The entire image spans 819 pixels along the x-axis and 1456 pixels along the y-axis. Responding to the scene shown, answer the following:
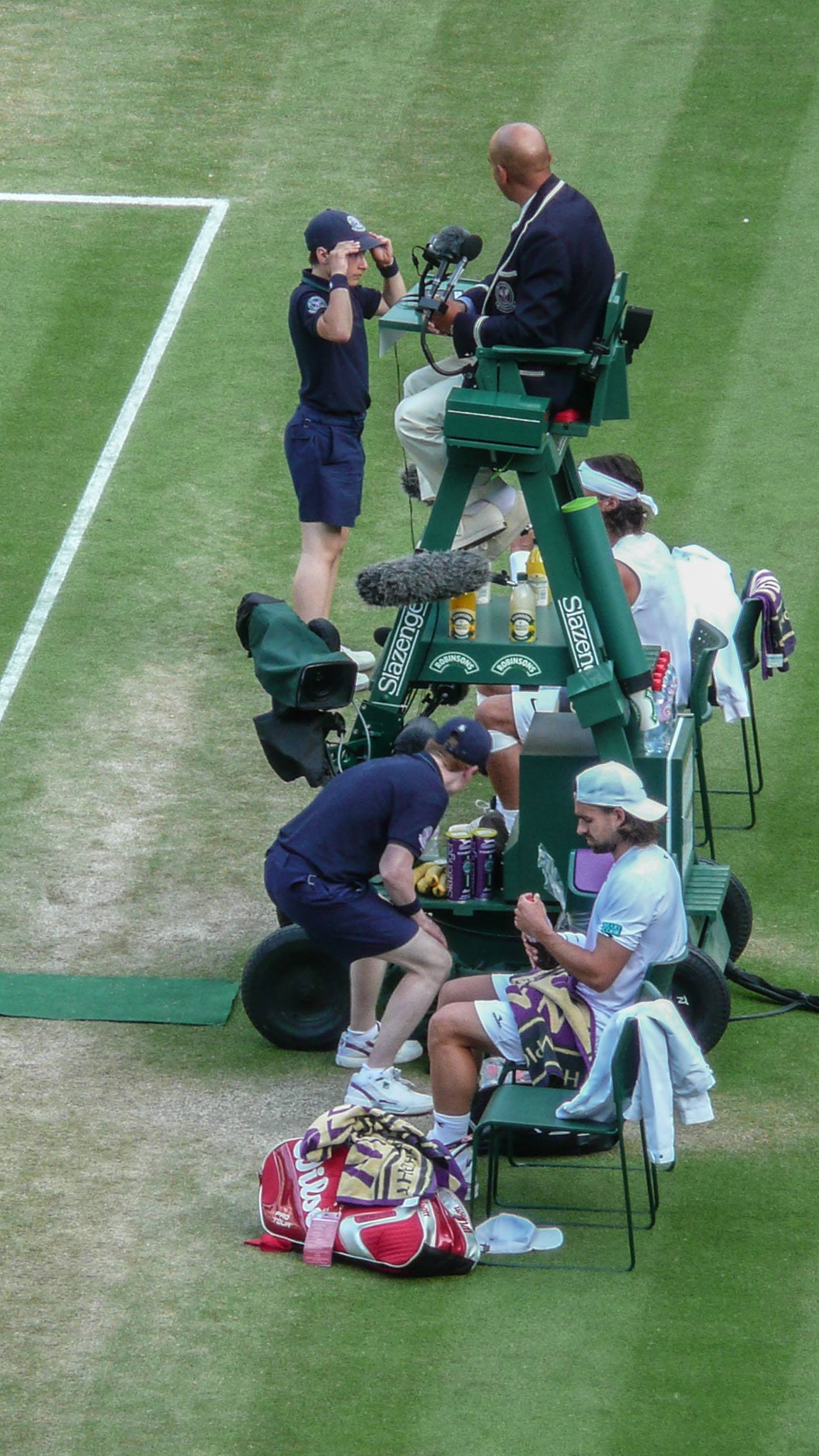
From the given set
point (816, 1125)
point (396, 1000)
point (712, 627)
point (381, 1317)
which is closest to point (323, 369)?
point (712, 627)

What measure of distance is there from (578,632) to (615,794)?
1062mm

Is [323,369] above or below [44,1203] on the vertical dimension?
above

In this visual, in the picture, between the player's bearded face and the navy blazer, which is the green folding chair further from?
the navy blazer

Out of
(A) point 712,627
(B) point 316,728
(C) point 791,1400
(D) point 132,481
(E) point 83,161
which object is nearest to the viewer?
(C) point 791,1400

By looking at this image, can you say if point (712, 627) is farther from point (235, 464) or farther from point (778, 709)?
point (235, 464)

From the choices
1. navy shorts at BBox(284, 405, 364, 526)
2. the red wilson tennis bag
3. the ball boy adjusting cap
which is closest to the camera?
the red wilson tennis bag

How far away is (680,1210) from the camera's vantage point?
7875mm

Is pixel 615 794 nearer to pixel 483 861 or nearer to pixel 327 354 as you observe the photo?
pixel 483 861

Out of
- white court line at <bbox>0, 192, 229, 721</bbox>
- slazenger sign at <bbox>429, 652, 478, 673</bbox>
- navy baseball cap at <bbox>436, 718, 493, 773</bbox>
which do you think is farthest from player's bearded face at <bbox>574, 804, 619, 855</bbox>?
white court line at <bbox>0, 192, 229, 721</bbox>

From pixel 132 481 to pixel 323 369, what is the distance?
320cm

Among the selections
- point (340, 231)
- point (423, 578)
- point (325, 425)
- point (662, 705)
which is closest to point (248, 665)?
point (325, 425)

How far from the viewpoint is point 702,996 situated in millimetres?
8695

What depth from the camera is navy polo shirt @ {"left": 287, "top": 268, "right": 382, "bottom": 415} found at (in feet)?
36.9

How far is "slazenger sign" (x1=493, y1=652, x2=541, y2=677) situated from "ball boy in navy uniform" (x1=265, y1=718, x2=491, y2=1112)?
1.57ft
